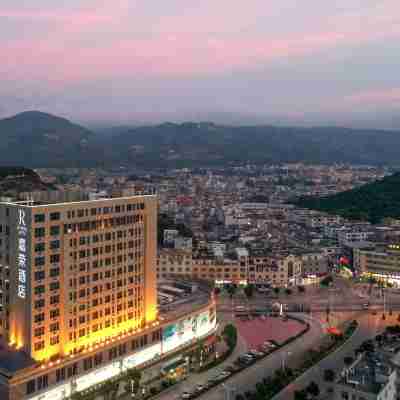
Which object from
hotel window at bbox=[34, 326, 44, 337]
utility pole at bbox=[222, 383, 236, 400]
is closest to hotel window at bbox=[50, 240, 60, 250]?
hotel window at bbox=[34, 326, 44, 337]

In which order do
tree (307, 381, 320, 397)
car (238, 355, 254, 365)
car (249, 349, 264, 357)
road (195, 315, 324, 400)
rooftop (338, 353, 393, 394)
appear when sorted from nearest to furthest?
rooftop (338, 353, 393, 394) → tree (307, 381, 320, 397) → road (195, 315, 324, 400) → car (238, 355, 254, 365) → car (249, 349, 264, 357)

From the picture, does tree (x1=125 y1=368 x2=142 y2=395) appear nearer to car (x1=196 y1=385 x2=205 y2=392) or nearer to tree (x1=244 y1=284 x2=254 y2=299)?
car (x1=196 y1=385 x2=205 y2=392)

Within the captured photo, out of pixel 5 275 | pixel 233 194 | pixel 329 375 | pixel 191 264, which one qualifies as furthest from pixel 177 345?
pixel 233 194

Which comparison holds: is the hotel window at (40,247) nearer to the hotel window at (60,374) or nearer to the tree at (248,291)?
the hotel window at (60,374)

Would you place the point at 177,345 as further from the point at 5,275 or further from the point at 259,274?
the point at 259,274

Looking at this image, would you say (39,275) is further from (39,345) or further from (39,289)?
(39,345)
